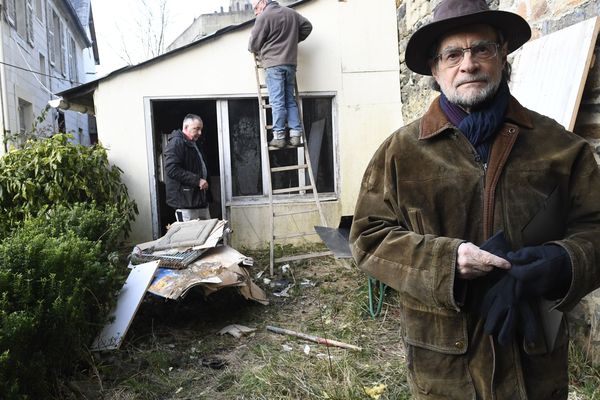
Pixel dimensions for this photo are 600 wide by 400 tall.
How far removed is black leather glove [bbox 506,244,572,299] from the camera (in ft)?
4.39

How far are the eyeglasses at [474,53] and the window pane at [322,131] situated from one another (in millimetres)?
5552

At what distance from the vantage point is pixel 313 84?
22.8 ft

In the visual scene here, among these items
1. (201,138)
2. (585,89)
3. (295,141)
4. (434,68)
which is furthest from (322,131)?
(434,68)

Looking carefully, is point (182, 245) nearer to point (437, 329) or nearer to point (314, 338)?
point (314, 338)

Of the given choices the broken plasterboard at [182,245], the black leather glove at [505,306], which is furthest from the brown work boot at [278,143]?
the black leather glove at [505,306]

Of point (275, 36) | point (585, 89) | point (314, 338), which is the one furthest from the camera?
Answer: point (275, 36)

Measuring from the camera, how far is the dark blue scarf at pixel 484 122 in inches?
59.8

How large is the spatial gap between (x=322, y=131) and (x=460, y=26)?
18.4ft

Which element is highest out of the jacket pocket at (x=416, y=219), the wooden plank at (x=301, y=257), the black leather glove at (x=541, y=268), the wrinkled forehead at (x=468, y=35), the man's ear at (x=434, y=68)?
the wrinkled forehead at (x=468, y=35)

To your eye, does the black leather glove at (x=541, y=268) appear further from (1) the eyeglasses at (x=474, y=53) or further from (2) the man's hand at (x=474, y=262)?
(1) the eyeglasses at (x=474, y=53)

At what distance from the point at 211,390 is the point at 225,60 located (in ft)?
16.1

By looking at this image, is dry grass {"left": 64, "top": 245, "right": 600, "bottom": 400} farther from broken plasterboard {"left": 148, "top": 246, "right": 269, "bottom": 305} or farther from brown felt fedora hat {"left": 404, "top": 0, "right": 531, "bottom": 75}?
brown felt fedora hat {"left": 404, "top": 0, "right": 531, "bottom": 75}

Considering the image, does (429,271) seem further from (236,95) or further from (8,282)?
(236,95)

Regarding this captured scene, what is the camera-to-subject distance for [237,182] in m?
7.15
